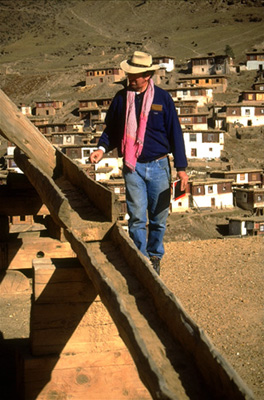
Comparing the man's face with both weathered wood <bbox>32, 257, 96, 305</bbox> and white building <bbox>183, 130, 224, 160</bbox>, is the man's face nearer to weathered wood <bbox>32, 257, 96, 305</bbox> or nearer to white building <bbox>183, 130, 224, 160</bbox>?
weathered wood <bbox>32, 257, 96, 305</bbox>

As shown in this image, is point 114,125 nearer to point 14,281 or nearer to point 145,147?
point 145,147

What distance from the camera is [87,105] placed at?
60156mm

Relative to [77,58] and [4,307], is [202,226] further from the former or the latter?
[77,58]

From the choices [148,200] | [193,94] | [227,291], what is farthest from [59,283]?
[193,94]

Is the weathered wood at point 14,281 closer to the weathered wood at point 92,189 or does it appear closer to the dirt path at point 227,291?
the weathered wood at point 92,189

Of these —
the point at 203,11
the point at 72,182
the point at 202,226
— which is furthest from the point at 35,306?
the point at 203,11

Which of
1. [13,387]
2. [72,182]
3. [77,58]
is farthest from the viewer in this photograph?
[77,58]

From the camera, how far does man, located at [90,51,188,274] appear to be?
14.7 feet

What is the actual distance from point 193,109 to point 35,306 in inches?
2154

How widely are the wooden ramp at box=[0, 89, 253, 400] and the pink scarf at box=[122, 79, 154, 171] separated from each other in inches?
16.1

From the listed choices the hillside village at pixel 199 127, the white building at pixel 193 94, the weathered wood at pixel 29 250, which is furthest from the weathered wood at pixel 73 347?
the white building at pixel 193 94

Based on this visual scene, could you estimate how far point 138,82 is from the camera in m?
4.43

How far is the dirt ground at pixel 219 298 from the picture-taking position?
211 inches

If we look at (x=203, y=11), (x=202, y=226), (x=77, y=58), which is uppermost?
(x=203, y=11)
